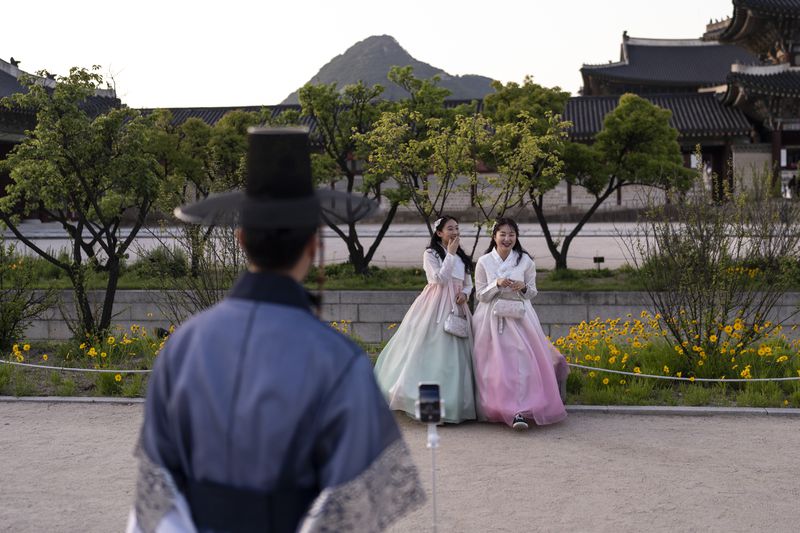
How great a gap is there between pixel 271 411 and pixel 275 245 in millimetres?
418

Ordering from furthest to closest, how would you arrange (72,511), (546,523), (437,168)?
1. (437,168)
2. (72,511)
3. (546,523)

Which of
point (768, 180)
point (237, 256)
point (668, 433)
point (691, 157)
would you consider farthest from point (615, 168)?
point (691, 157)

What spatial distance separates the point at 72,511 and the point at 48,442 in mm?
1593

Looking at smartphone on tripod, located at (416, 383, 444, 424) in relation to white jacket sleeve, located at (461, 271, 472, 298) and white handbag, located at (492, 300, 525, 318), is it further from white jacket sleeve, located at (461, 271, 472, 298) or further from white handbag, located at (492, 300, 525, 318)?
white jacket sleeve, located at (461, 271, 472, 298)

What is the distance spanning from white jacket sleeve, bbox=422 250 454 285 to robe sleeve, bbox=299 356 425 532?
4676mm

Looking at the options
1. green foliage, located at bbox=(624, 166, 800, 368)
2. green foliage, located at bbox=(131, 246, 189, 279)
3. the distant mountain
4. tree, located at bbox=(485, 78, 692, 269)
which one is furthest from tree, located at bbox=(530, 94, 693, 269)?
the distant mountain

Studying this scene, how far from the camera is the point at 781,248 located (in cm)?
1052

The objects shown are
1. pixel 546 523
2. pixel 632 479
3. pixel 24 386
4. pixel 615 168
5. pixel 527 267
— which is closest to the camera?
pixel 546 523

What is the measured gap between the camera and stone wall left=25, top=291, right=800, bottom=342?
13.0 m

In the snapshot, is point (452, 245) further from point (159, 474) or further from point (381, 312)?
point (381, 312)

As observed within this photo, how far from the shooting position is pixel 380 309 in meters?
13.6

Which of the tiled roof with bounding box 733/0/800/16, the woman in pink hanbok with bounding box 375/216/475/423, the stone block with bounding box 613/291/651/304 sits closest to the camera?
the woman in pink hanbok with bounding box 375/216/475/423

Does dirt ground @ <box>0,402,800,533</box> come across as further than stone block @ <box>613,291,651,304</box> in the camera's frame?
No

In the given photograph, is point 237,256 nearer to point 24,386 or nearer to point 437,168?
point 24,386
